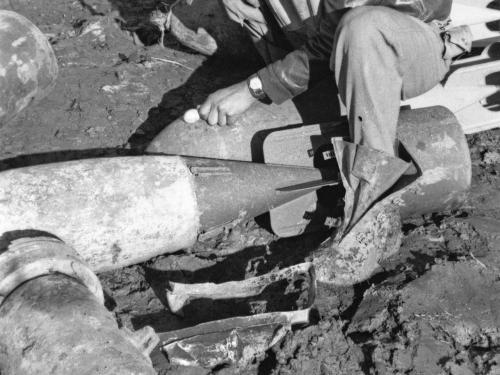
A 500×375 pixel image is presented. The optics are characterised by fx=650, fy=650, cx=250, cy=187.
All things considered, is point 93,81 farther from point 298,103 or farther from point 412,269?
point 412,269

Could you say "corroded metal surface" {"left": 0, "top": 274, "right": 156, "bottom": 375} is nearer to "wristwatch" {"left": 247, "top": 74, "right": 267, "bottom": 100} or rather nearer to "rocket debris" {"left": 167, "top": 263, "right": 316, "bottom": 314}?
"rocket debris" {"left": 167, "top": 263, "right": 316, "bottom": 314}

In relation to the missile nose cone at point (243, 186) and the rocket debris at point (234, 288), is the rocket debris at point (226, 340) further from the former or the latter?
the missile nose cone at point (243, 186)

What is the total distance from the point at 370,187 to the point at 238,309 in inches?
30.8

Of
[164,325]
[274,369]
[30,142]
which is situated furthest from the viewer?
[30,142]

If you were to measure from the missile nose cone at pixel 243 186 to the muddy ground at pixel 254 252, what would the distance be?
23 cm

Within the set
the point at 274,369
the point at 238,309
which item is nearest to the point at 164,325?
the point at 238,309

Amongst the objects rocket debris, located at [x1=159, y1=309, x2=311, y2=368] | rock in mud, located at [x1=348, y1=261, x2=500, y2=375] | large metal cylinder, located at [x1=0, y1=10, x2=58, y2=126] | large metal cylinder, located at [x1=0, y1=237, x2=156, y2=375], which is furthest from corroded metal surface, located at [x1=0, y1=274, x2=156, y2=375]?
large metal cylinder, located at [x1=0, y1=10, x2=58, y2=126]

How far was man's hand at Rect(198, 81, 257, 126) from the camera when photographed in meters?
3.27

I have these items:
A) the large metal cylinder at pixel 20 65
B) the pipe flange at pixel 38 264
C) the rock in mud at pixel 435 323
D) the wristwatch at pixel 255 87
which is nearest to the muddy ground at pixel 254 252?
the rock in mud at pixel 435 323

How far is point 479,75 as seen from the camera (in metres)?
3.53

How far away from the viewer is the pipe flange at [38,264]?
7.81ft

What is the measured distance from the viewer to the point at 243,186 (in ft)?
9.88

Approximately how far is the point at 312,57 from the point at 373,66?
446 mm

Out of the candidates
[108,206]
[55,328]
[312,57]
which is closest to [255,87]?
[312,57]
